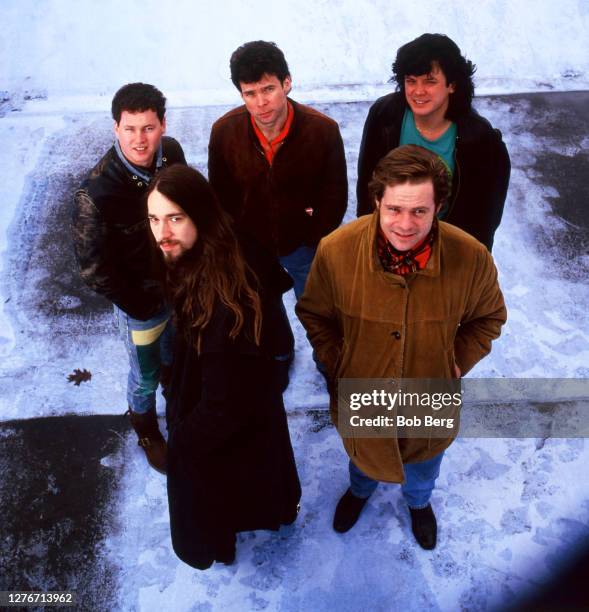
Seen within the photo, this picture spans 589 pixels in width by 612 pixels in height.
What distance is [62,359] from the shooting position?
350cm

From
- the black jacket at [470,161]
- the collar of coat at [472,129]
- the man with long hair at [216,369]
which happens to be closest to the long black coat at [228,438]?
the man with long hair at [216,369]

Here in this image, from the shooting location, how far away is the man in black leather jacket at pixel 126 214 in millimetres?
2262

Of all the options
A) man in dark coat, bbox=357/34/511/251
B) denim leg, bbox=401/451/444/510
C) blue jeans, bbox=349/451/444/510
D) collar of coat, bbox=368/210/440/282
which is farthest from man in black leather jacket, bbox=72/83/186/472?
denim leg, bbox=401/451/444/510

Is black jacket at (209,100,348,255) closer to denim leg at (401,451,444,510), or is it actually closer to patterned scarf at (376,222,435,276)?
patterned scarf at (376,222,435,276)

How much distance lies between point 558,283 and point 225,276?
8.82ft

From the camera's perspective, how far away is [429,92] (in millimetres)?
2564

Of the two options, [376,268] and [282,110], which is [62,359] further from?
[376,268]

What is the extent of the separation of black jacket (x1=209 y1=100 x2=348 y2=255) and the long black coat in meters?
0.63

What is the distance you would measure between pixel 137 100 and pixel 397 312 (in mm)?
1357

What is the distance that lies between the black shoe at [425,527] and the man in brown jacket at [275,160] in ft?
4.76

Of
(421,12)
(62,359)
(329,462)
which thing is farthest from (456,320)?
(421,12)

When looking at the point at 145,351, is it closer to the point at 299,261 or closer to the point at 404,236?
the point at 299,261

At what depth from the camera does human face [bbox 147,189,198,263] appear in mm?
2031

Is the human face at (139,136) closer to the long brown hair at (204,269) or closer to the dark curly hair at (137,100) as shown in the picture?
the dark curly hair at (137,100)
